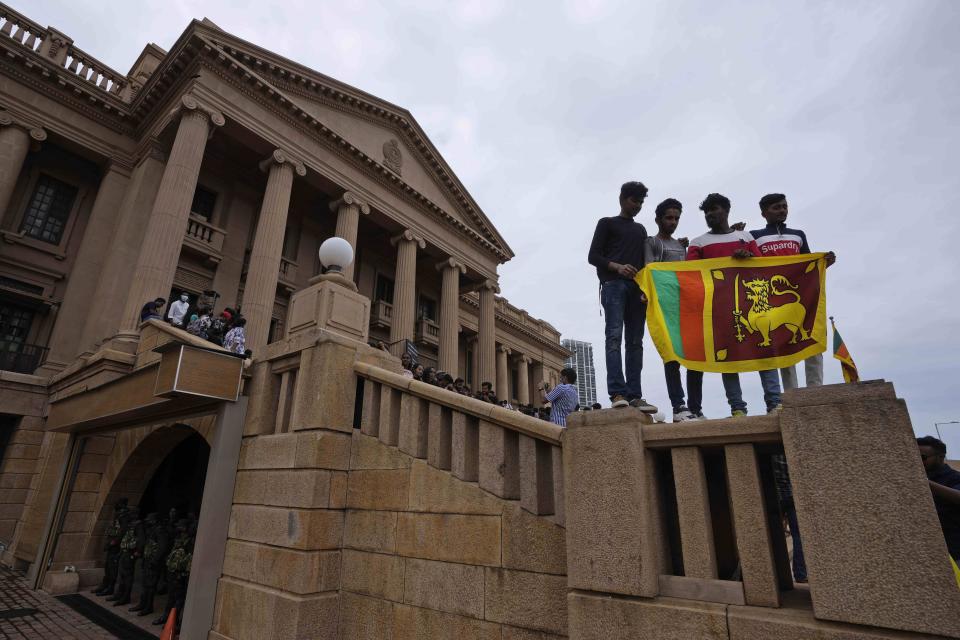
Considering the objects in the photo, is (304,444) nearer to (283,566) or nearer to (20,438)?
(283,566)

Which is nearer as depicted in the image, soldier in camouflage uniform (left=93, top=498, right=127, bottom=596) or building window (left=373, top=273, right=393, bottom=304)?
soldier in camouflage uniform (left=93, top=498, right=127, bottom=596)

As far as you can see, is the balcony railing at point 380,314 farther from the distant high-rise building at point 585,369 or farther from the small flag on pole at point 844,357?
the distant high-rise building at point 585,369

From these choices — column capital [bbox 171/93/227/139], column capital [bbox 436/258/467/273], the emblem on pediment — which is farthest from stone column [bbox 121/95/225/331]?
column capital [bbox 436/258/467/273]

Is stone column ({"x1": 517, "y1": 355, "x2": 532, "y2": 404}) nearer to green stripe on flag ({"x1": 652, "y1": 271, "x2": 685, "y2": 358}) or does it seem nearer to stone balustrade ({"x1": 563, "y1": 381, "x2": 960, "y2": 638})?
green stripe on flag ({"x1": 652, "y1": 271, "x2": 685, "y2": 358})

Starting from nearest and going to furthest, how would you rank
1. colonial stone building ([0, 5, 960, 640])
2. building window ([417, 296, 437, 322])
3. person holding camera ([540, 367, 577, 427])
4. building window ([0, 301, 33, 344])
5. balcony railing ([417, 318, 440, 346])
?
1. colonial stone building ([0, 5, 960, 640])
2. person holding camera ([540, 367, 577, 427])
3. building window ([0, 301, 33, 344])
4. balcony railing ([417, 318, 440, 346])
5. building window ([417, 296, 437, 322])

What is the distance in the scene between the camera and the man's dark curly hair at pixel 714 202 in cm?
462

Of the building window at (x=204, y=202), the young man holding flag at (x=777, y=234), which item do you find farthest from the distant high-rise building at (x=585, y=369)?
the young man holding flag at (x=777, y=234)

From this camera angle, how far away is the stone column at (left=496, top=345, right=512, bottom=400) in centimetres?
3106

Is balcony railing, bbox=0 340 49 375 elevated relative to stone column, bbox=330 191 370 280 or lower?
lower

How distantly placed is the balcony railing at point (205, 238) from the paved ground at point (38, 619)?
12232mm

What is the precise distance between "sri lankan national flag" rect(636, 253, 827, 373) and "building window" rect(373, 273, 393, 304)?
23819 mm

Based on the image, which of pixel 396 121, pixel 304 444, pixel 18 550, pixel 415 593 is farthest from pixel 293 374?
pixel 396 121

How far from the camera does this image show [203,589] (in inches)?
226

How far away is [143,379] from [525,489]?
6.81 m
